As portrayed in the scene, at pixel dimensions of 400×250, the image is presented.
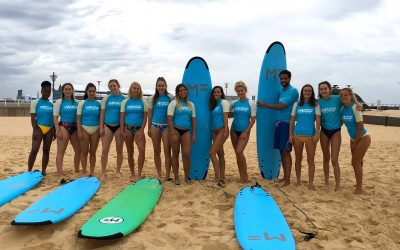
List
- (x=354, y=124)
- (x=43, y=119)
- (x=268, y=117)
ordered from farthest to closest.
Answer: (x=268, y=117)
(x=43, y=119)
(x=354, y=124)

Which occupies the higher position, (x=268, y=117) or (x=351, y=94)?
(x=351, y=94)

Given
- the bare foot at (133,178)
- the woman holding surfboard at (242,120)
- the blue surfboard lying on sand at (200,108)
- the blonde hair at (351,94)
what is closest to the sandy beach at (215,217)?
the bare foot at (133,178)

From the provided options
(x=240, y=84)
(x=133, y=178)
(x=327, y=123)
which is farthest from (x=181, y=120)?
(x=327, y=123)

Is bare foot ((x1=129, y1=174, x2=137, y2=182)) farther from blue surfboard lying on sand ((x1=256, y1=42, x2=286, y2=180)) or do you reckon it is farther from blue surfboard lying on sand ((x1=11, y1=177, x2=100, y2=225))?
blue surfboard lying on sand ((x1=256, y1=42, x2=286, y2=180))

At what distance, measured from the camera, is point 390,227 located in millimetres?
3227

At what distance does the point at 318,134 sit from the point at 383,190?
4.46 ft

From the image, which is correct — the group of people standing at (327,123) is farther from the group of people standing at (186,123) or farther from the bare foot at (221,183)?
the bare foot at (221,183)

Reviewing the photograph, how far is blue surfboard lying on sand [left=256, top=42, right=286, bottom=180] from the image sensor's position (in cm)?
503

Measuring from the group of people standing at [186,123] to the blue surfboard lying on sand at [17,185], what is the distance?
0.40 meters

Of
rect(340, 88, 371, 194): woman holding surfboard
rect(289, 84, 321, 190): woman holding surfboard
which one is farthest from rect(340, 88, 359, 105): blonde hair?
rect(289, 84, 321, 190): woman holding surfboard

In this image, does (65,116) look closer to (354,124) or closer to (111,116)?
(111,116)

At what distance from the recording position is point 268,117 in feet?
16.6

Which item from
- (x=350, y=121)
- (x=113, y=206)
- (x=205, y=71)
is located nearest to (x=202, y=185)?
(x=113, y=206)

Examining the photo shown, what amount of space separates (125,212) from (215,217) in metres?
0.92
